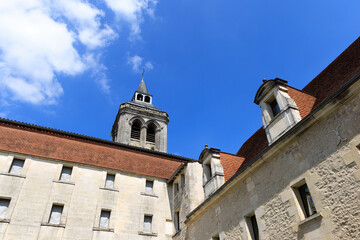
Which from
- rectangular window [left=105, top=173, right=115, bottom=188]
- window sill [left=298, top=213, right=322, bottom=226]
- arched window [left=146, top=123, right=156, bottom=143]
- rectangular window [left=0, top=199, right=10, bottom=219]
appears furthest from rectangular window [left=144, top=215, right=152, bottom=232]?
arched window [left=146, top=123, right=156, bottom=143]

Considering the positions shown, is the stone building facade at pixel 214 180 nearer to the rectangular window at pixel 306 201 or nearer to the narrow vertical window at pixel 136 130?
the rectangular window at pixel 306 201

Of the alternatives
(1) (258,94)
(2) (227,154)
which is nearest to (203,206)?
(2) (227,154)

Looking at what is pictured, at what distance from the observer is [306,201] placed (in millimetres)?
8430

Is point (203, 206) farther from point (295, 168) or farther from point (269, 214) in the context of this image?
point (295, 168)

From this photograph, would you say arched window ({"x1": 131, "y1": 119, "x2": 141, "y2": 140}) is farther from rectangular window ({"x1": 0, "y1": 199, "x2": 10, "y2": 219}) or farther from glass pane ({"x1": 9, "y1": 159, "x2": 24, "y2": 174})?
rectangular window ({"x1": 0, "y1": 199, "x2": 10, "y2": 219})

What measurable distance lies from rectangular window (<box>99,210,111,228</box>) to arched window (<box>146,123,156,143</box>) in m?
25.5

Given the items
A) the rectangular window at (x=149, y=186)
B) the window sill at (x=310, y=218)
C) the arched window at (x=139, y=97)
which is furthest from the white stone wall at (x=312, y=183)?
the arched window at (x=139, y=97)

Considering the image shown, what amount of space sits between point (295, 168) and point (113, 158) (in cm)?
1401

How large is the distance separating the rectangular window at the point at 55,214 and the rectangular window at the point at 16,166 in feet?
10.3

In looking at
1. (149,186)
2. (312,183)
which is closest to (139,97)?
(149,186)

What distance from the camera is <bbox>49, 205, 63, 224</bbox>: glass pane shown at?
51.8 feet

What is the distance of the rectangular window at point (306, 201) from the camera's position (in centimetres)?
820

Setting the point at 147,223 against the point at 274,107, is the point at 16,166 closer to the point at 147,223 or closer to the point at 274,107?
the point at 147,223

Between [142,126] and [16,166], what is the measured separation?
2632 cm
